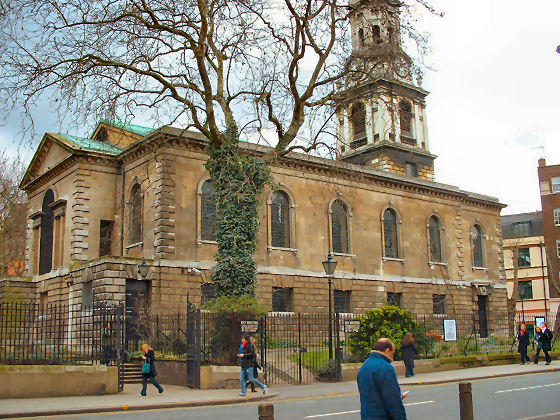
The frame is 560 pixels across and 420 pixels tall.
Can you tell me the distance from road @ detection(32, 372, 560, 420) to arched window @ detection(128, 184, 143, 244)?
17997 mm

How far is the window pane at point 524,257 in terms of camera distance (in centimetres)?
6588

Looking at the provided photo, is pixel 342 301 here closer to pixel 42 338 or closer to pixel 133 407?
pixel 42 338

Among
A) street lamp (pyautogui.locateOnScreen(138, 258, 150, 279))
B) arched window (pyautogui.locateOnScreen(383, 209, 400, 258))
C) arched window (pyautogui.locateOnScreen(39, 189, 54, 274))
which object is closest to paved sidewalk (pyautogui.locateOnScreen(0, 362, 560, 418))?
street lamp (pyautogui.locateOnScreen(138, 258, 150, 279))

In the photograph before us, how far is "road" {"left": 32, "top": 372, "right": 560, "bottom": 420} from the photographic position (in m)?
13.4

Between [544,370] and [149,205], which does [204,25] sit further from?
[544,370]

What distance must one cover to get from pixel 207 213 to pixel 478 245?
960 inches

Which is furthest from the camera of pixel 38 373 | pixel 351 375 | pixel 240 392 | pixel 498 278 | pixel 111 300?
pixel 498 278

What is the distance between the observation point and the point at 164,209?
3188cm

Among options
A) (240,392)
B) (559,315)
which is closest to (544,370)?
(240,392)

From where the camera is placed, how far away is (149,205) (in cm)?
3306

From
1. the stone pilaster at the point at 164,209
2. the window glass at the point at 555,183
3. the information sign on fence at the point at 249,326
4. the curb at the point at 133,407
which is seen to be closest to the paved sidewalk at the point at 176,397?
the curb at the point at 133,407

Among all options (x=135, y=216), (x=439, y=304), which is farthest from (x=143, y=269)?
(x=439, y=304)

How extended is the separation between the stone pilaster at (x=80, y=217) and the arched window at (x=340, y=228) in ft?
45.3

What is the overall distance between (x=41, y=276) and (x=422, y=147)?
1163 inches
